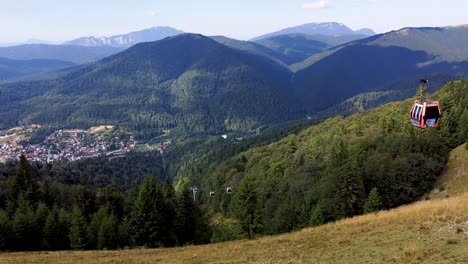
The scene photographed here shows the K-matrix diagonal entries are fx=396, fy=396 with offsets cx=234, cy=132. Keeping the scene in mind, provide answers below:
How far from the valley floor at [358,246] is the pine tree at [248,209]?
19.4 m

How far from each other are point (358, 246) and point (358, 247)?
0.28 metres

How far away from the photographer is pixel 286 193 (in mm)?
89812

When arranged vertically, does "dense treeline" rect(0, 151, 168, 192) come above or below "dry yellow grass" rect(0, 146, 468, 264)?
below

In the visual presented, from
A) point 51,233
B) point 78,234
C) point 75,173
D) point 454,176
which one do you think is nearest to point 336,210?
point 454,176

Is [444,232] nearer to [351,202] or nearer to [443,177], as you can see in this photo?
[351,202]

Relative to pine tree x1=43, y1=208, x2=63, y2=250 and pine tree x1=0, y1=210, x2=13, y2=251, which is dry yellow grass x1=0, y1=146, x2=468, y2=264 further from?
pine tree x1=43, y1=208, x2=63, y2=250

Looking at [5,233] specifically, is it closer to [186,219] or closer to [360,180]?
[186,219]

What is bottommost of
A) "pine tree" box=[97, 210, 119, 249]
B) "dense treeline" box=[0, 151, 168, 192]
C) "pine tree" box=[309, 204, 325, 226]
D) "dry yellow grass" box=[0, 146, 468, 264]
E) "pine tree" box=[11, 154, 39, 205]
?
"dense treeline" box=[0, 151, 168, 192]

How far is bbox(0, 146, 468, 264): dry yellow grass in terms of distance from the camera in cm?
2397

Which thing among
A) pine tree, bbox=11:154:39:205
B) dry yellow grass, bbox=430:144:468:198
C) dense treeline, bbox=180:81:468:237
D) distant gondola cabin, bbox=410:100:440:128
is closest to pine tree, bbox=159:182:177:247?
dense treeline, bbox=180:81:468:237

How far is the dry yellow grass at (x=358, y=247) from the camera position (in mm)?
23969

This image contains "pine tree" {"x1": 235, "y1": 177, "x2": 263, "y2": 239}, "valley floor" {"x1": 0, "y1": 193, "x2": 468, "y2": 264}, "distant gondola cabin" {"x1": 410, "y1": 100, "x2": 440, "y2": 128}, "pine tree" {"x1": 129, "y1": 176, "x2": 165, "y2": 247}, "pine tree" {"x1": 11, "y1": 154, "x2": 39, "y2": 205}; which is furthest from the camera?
"pine tree" {"x1": 11, "y1": 154, "x2": 39, "y2": 205}

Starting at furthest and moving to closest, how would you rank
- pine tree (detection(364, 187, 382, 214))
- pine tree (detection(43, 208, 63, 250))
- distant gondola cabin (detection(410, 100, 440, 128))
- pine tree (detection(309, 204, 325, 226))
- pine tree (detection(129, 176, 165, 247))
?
pine tree (detection(309, 204, 325, 226)) < pine tree (detection(364, 187, 382, 214)) < pine tree (detection(43, 208, 63, 250)) < pine tree (detection(129, 176, 165, 247)) < distant gondola cabin (detection(410, 100, 440, 128))

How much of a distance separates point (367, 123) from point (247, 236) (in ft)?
297
